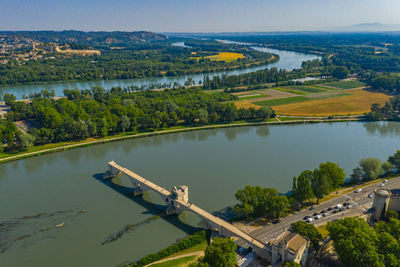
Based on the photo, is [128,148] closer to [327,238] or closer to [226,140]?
[226,140]

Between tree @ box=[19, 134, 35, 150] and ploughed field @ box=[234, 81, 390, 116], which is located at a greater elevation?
ploughed field @ box=[234, 81, 390, 116]

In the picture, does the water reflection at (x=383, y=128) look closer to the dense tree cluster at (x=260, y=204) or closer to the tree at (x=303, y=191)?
the tree at (x=303, y=191)

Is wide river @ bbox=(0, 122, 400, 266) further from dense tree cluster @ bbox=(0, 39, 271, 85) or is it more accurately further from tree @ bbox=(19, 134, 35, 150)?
dense tree cluster @ bbox=(0, 39, 271, 85)

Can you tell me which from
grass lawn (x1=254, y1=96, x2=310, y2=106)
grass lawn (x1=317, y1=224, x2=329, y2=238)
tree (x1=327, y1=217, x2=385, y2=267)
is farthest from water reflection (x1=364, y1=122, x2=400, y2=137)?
tree (x1=327, y1=217, x2=385, y2=267)

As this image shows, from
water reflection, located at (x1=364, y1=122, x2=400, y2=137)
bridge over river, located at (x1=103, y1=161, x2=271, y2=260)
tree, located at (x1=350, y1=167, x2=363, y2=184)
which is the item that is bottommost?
bridge over river, located at (x1=103, y1=161, x2=271, y2=260)

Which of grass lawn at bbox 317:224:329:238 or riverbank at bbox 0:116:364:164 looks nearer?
grass lawn at bbox 317:224:329:238

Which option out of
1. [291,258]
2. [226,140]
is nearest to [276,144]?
[226,140]

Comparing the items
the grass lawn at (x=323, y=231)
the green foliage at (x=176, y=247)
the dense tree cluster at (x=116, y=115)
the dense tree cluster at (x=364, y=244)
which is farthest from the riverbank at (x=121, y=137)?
the dense tree cluster at (x=364, y=244)
